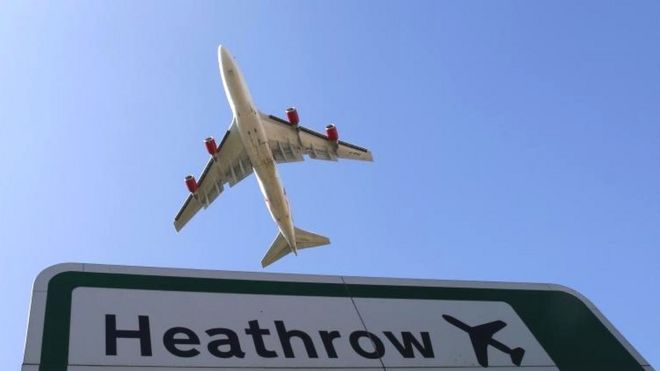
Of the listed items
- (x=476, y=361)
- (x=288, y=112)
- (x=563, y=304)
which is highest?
(x=288, y=112)

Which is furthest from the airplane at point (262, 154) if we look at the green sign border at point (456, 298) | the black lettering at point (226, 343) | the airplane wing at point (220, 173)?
the black lettering at point (226, 343)

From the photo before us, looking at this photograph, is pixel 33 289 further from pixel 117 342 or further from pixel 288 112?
pixel 288 112

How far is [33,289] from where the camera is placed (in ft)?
13.5

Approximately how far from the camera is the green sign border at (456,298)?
4113mm

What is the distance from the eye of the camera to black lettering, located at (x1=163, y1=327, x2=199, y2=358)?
4.12 m

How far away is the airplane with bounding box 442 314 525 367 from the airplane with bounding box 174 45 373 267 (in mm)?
26755

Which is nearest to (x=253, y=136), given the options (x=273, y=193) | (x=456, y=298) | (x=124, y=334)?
(x=273, y=193)

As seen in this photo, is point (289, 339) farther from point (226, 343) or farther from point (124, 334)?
point (124, 334)

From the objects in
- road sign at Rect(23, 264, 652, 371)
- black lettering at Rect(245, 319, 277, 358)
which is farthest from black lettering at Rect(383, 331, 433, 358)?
black lettering at Rect(245, 319, 277, 358)

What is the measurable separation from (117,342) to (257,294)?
44.6 inches

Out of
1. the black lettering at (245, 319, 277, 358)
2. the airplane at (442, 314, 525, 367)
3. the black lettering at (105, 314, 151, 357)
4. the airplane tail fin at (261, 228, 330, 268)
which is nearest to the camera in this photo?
the black lettering at (105, 314, 151, 357)

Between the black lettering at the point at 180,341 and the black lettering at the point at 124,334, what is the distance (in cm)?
12

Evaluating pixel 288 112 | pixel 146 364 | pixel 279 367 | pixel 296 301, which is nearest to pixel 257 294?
pixel 296 301

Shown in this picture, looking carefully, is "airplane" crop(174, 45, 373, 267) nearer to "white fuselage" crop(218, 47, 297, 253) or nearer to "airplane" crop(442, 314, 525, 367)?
"white fuselage" crop(218, 47, 297, 253)
